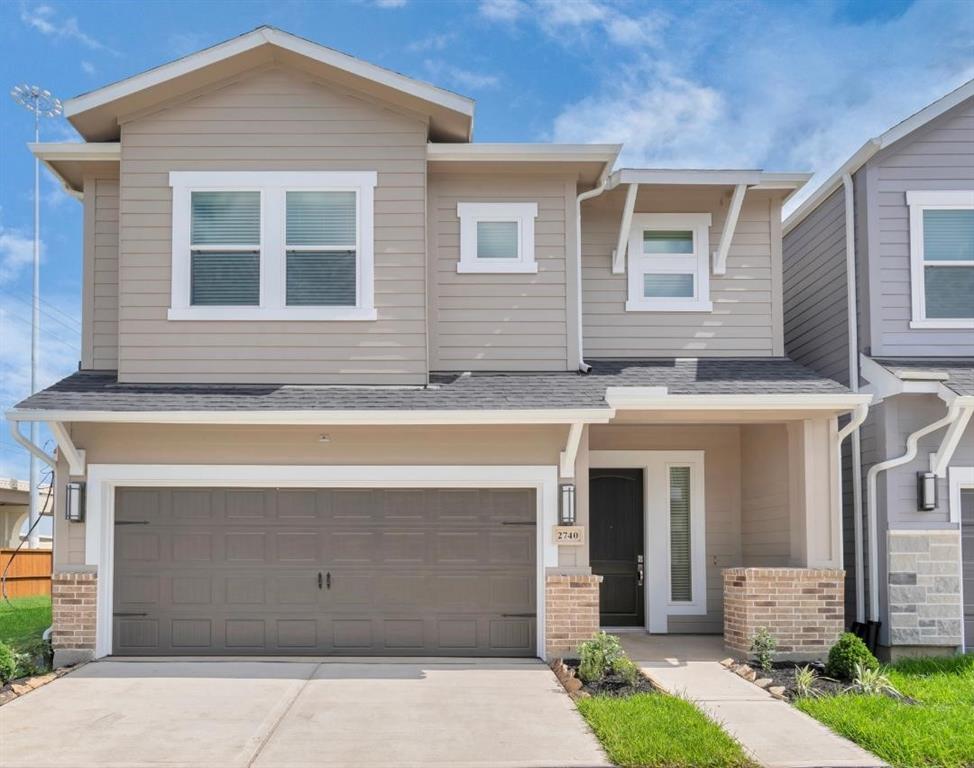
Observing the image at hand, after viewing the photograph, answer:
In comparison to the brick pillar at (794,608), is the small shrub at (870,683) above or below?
below

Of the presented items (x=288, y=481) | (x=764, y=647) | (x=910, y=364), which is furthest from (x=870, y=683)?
(x=288, y=481)

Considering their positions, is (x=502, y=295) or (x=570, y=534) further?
(x=502, y=295)

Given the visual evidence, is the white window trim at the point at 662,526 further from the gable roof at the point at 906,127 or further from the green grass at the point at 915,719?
the gable roof at the point at 906,127

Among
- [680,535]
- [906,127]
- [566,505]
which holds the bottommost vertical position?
[680,535]

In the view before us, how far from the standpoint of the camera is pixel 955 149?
1173cm

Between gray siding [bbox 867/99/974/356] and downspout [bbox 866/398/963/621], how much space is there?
3.35ft

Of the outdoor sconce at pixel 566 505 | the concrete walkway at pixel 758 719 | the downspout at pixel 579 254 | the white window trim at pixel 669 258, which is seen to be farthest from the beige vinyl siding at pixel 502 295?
the concrete walkway at pixel 758 719

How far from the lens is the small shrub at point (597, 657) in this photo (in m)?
9.42

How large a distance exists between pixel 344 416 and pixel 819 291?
6.47 metres

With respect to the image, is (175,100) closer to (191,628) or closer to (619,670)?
(191,628)

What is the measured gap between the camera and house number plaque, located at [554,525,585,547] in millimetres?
10531

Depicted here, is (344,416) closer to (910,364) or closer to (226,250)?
(226,250)

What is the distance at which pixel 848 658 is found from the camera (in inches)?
378

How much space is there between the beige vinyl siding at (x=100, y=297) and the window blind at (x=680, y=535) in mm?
6810
